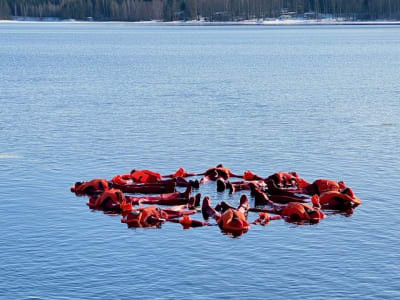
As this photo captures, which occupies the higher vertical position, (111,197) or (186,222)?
(111,197)

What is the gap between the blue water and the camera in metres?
37.8

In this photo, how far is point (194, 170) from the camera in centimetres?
6125

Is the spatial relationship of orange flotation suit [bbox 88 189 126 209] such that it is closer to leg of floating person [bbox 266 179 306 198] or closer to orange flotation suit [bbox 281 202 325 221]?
leg of floating person [bbox 266 179 306 198]

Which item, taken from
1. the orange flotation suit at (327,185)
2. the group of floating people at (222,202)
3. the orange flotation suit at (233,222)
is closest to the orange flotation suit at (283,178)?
the group of floating people at (222,202)

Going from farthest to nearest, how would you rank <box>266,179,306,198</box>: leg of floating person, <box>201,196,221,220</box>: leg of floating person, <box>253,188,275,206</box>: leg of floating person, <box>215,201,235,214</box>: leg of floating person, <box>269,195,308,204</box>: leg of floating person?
1. <box>266,179,306,198</box>: leg of floating person
2. <box>269,195,308,204</box>: leg of floating person
3. <box>253,188,275,206</box>: leg of floating person
4. <box>215,201,235,214</box>: leg of floating person
5. <box>201,196,221,220</box>: leg of floating person

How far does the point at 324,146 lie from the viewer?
7044cm

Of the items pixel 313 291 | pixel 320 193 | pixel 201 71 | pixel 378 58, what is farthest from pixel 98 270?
pixel 378 58

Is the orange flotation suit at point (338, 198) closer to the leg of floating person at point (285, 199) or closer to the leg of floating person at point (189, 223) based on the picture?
the leg of floating person at point (285, 199)

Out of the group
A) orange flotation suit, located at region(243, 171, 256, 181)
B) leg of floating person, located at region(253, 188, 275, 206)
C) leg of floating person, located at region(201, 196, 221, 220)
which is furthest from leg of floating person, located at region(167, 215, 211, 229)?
orange flotation suit, located at region(243, 171, 256, 181)

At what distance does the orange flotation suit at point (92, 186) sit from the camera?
53.8m

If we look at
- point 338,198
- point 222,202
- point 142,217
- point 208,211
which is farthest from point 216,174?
point 142,217

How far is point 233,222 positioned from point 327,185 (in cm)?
953

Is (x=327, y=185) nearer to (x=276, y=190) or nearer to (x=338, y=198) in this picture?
(x=338, y=198)

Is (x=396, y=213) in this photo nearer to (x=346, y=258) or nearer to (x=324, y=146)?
(x=346, y=258)
